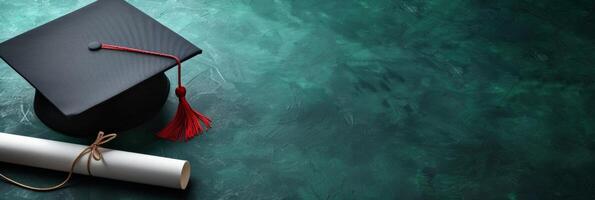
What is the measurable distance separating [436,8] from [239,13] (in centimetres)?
94

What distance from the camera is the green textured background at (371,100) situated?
7.32 feet

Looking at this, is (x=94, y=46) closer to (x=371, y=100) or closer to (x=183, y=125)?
(x=183, y=125)

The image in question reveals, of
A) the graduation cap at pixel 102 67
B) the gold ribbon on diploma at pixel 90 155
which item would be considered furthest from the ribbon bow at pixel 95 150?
the graduation cap at pixel 102 67

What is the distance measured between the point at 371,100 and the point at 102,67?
102cm

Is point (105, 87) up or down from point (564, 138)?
up

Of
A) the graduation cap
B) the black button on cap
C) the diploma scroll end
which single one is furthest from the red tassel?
the black button on cap

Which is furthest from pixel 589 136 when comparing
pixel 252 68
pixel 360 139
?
pixel 252 68

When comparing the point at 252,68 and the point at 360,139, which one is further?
the point at 252,68

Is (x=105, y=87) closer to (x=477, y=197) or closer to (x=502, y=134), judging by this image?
(x=477, y=197)

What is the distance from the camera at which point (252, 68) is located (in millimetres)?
2707

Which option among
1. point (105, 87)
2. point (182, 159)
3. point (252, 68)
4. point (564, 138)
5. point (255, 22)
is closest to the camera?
point (105, 87)

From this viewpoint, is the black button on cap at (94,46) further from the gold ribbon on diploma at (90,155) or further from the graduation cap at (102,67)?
the gold ribbon on diploma at (90,155)

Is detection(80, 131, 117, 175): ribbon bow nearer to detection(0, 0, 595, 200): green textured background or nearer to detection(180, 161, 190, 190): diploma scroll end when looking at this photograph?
detection(0, 0, 595, 200): green textured background

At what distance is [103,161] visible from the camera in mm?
2125
